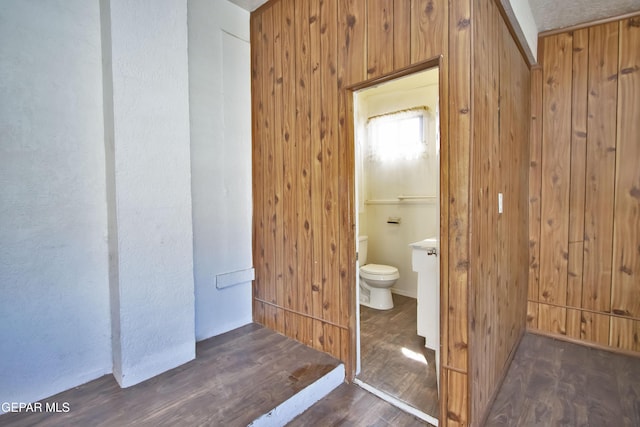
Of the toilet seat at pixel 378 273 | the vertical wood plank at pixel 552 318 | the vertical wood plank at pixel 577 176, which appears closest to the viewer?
the vertical wood plank at pixel 577 176

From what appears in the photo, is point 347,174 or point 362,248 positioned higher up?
point 347,174

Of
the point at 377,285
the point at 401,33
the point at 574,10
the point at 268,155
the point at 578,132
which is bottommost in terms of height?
the point at 377,285

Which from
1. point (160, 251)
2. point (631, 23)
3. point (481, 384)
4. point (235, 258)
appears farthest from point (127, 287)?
point (631, 23)

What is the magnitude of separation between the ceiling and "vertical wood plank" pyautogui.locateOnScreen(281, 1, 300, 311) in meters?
0.44

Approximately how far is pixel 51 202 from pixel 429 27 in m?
2.23

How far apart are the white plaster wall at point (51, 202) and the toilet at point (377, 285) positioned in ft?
7.34

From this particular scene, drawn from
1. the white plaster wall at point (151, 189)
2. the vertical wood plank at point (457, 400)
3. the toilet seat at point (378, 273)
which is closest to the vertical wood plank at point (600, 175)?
the toilet seat at point (378, 273)

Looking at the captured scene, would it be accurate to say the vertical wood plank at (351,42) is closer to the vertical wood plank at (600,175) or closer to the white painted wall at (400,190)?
the white painted wall at (400,190)

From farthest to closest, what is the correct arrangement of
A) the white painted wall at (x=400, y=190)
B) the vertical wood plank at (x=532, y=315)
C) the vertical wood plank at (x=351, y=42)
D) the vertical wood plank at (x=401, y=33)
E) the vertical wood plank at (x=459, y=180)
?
the white painted wall at (x=400, y=190)
the vertical wood plank at (x=532, y=315)
the vertical wood plank at (x=351, y=42)
the vertical wood plank at (x=401, y=33)
the vertical wood plank at (x=459, y=180)

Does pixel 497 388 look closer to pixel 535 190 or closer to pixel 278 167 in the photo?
pixel 535 190

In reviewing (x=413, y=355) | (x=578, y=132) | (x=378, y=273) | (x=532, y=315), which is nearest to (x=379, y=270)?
(x=378, y=273)

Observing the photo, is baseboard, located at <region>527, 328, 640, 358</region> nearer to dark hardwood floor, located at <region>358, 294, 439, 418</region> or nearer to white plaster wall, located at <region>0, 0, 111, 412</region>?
dark hardwood floor, located at <region>358, 294, 439, 418</region>

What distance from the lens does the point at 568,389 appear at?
1.87 m

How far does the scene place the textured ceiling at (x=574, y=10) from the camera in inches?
84.3
